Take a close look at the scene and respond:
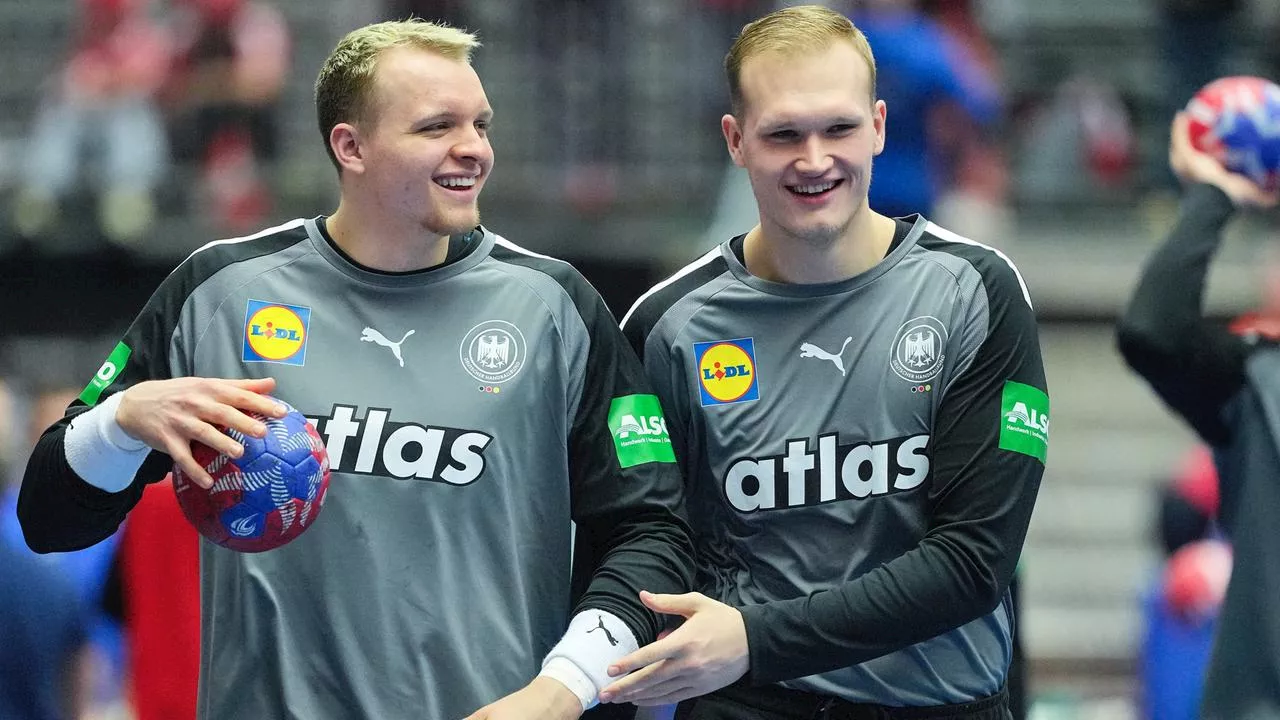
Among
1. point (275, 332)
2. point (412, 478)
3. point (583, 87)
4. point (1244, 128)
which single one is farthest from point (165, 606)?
point (583, 87)

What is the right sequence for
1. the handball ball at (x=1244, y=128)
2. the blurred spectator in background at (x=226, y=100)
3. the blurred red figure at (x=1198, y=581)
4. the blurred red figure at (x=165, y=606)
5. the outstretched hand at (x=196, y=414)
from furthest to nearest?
the blurred spectator in background at (x=226, y=100) < the blurred red figure at (x=1198, y=581) < the blurred red figure at (x=165, y=606) < the handball ball at (x=1244, y=128) < the outstretched hand at (x=196, y=414)

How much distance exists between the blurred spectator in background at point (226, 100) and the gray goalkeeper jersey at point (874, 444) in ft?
31.9

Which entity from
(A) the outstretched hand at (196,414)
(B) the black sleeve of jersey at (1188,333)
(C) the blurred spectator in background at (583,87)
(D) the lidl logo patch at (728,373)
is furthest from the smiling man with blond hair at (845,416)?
(C) the blurred spectator in background at (583,87)

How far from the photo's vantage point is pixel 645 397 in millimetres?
4809

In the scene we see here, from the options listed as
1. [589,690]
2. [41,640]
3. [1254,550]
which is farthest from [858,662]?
[41,640]

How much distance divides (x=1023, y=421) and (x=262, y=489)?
179 cm

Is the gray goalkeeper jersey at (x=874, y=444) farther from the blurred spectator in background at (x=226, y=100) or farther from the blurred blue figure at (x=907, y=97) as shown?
the blurred spectator in background at (x=226, y=100)

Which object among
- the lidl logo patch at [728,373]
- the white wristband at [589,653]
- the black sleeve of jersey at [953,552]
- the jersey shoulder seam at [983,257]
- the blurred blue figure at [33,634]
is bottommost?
the blurred blue figure at [33,634]

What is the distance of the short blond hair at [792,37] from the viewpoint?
4.75 metres

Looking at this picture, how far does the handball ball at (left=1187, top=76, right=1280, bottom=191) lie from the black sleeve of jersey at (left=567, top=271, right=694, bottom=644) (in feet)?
7.55

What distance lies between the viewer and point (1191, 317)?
19.5 feet

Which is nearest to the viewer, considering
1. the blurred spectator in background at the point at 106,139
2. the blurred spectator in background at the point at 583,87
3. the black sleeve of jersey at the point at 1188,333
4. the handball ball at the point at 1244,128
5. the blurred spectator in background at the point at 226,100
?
the black sleeve of jersey at the point at 1188,333

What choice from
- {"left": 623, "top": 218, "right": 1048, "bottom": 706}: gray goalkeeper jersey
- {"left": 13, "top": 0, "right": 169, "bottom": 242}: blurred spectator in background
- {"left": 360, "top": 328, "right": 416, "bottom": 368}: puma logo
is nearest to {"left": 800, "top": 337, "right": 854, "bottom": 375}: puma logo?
{"left": 623, "top": 218, "right": 1048, "bottom": 706}: gray goalkeeper jersey

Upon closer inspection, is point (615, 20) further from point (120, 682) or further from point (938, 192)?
point (120, 682)
